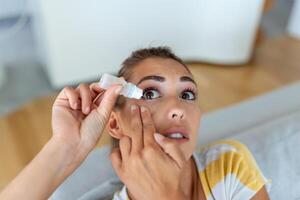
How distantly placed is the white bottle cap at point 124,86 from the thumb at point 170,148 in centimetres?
10

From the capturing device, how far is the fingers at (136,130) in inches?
27.9

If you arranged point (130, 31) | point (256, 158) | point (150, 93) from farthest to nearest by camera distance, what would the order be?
1. point (130, 31)
2. point (256, 158)
3. point (150, 93)

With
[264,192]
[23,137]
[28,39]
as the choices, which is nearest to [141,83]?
[264,192]

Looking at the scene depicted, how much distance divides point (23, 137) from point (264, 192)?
3.98ft

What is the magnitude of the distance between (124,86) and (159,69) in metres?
0.12

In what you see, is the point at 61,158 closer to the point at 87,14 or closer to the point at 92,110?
the point at 92,110

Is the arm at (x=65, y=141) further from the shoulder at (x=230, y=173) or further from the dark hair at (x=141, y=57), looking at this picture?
the shoulder at (x=230, y=173)

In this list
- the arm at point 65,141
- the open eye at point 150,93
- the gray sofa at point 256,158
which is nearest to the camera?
the arm at point 65,141

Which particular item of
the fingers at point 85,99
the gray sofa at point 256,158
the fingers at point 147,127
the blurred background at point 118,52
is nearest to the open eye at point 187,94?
the fingers at point 147,127

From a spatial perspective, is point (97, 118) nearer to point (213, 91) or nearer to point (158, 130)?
point (158, 130)

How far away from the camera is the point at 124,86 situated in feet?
2.44

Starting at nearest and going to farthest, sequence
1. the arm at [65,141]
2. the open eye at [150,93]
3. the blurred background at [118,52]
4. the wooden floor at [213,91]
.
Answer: the arm at [65,141], the open eye at [150,93], the wooden floor at [213,91], the blurred background at [118,52]

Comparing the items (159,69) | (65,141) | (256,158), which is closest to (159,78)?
(159,69)

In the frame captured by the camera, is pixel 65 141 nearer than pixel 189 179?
Yes
